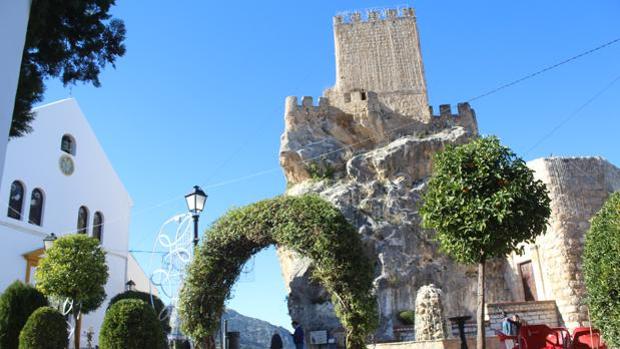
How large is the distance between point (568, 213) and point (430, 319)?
997cm

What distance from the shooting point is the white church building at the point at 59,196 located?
20.8 meters

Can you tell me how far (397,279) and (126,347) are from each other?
19189mm

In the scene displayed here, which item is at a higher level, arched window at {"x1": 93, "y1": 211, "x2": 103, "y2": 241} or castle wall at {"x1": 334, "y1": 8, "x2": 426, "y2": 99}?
castle wall at {"x1": 334, "y1": 8, "x2": 426, "y2": 99}

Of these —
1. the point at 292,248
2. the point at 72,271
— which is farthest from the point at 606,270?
the point at 72,271

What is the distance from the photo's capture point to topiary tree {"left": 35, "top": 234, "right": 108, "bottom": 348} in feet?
44.0

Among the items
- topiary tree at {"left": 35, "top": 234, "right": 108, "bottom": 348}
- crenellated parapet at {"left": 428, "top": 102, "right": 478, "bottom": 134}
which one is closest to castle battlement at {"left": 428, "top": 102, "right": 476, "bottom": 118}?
crenellated parapet at {"left": 428, "top": 102, "right": 478, "bottom": 134}

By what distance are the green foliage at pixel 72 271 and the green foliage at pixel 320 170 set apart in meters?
19.4

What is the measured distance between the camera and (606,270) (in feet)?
23.7

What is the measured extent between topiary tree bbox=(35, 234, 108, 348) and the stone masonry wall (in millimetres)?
15139

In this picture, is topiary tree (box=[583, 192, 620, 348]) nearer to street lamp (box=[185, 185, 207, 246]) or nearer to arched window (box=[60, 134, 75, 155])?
street lamp (box=[185, 185, 207, 246])

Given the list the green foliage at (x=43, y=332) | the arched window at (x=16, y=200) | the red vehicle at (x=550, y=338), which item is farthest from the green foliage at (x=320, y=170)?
the red vehicle at (x=550, y=338)

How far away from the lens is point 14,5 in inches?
210

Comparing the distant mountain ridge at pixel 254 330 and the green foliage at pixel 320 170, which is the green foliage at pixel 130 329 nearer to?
the distant mountain ridge at pixel 254 330

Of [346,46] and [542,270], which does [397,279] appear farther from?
[346,46]
